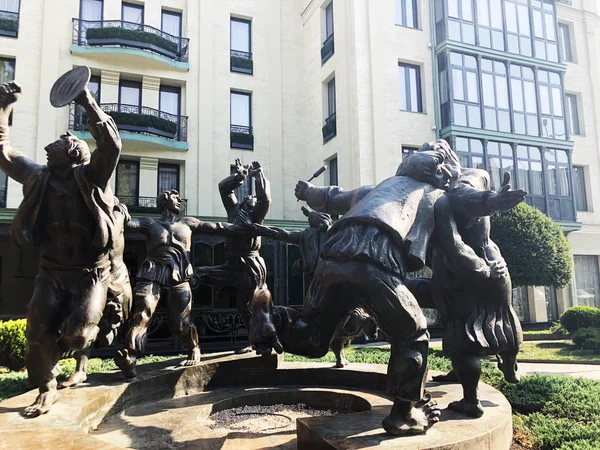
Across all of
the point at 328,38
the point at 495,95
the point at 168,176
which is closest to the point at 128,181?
the point at 168,176

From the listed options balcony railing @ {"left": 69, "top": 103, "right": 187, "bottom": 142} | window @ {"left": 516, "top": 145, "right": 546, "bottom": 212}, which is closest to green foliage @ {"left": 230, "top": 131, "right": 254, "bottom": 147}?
balcony railing @ {"left": 69, "top": 103, "right": 187, "bottom": 142}

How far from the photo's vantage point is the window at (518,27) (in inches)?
779

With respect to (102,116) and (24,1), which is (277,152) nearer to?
(24,1)

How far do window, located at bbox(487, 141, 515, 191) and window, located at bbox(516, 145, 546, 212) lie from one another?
1.62ft

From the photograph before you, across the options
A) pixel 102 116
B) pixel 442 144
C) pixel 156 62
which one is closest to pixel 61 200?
pixel 102 116

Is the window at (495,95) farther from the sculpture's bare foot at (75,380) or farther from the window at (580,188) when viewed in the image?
the sculpture's bare foot at (75,380)

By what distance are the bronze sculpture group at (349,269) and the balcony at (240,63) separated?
16709 mm

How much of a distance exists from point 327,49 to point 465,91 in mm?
5876

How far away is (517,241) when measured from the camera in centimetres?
1506

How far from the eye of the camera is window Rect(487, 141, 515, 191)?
1848 cm

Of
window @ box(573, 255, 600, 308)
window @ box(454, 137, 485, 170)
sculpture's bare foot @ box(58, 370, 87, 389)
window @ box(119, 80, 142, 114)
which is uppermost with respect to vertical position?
window @ box(119, 80, 142, 114)

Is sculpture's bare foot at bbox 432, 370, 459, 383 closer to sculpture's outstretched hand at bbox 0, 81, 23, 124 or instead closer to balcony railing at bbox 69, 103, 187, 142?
sculpture's outstretched hand at bbox 0, 81, 23, 124

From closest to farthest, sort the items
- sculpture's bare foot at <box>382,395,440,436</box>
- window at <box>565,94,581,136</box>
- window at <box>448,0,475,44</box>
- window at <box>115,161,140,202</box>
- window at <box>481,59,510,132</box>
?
sculpture's bare foot at <box>382,395,440,436</box>
window at <box>115,161,140,202</box>
window at <box>448,0,475,44</box>
window at <box>481,59,510,132</box>
window at <box>565,94,581,136</box>

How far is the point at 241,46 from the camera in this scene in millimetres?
20203
